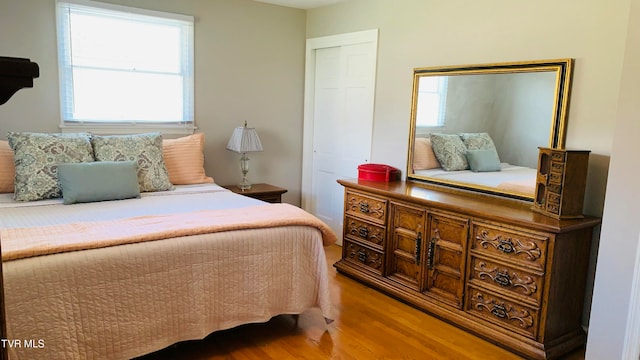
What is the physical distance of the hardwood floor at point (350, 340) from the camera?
2541 millimetres

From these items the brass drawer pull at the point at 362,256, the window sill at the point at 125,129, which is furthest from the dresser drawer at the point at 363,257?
the window sill at the point at 125,129

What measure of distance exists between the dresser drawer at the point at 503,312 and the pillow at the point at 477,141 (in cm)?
101

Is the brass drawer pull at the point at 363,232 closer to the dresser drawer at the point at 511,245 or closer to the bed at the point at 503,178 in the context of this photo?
the bed at the point at 503,178

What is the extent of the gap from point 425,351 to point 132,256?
1.65 metres

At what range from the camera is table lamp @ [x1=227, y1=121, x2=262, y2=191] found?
4.23 meters

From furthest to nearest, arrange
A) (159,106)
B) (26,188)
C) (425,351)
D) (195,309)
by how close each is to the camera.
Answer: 1. (159,106)
2. (26,188)
3. (425,351)
4. (195,309)

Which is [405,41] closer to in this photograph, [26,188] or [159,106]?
[159,106]

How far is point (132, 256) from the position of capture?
2.18 meters

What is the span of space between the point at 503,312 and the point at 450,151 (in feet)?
4.13

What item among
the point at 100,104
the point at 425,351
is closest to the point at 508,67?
the point at 425,351

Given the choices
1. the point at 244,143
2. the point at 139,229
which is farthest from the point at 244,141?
the point at 139,229

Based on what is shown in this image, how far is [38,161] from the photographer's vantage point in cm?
309

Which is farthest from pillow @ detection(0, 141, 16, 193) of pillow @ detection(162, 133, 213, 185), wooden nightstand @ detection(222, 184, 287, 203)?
wooden nightstand @ detection(222, 184, 287, 203)

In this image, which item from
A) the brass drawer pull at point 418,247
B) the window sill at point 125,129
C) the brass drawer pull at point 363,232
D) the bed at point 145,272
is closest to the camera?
the bed at point 145,272
